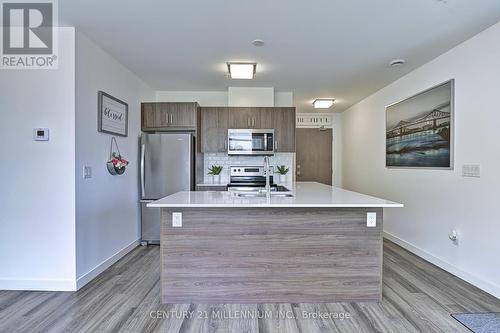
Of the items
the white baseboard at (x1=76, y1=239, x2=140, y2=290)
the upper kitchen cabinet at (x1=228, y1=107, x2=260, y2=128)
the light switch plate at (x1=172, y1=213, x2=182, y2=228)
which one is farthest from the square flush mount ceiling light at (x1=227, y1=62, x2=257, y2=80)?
the white baseboard at (x1=76, y1=239, x2=140, y2=290)

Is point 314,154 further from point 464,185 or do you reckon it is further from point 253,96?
point 464,185

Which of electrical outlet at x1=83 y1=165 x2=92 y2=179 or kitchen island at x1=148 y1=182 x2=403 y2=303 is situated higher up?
electrical outlet at x1=83 y1=165 x2=92 y2=179

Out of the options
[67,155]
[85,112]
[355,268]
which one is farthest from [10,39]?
[355,268]

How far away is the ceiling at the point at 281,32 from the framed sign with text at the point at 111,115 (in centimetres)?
51

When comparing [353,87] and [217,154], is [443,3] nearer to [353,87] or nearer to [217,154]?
→ [353,87]

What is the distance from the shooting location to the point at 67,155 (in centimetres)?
279

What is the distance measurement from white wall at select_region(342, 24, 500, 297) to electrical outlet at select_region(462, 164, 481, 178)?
0.14 feet

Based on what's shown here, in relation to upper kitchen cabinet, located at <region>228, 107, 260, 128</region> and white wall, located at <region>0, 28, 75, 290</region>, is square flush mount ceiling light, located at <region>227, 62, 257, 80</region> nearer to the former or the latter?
upper kitchen cabinet, located at <region>228, 107, 260, 128</region>

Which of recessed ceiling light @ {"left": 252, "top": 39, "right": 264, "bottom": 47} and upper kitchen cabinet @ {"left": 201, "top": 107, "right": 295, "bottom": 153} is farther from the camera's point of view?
upper kitchen cabinet @ {"left": 201, "top": 107, "right": 295, "bottom": 153}

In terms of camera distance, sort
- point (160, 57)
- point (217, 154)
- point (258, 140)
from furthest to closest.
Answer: point (217, 154) < point (258, 140) < point (160, 57)

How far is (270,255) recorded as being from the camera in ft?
8.33

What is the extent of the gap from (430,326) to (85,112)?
11.4 ft

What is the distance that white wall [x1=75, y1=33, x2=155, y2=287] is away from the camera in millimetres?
2908

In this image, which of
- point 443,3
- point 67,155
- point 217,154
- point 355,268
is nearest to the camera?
point 443,3
